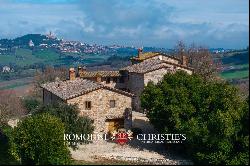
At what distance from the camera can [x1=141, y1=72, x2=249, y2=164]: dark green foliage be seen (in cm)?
3025

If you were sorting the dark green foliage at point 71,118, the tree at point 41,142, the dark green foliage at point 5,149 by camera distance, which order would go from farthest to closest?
the dark green foliage at point 71,118 → the dark green foliage at point 5,149 → the tree at point 41,142

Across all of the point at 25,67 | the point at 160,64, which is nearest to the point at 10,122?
the point at 160,64

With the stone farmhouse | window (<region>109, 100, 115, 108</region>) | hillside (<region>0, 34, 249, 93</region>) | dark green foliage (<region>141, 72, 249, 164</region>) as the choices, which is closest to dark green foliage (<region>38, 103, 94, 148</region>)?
the stone farmhouse

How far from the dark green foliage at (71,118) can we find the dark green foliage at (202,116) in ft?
15.3

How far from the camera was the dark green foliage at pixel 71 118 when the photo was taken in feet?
117

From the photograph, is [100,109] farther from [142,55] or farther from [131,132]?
[142,55]

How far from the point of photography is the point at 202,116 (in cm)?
3519

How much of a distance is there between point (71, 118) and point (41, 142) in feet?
21.9

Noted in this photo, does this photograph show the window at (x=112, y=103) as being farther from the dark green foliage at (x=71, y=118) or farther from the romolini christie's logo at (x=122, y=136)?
the dark green foliage at (x=71, y=118)

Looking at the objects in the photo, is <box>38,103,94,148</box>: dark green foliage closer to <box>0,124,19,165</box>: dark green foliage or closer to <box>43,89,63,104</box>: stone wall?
<box>43,89,63,104</box>: stone wall

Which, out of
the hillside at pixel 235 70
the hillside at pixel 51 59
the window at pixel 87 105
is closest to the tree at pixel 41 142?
the window at pixel 87 105

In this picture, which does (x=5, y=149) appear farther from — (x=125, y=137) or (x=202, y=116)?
(x=202, y=116)

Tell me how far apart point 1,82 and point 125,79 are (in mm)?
74213

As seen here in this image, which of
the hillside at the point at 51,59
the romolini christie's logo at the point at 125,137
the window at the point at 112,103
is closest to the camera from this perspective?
the romolini christie's logo at the point at 125,137
